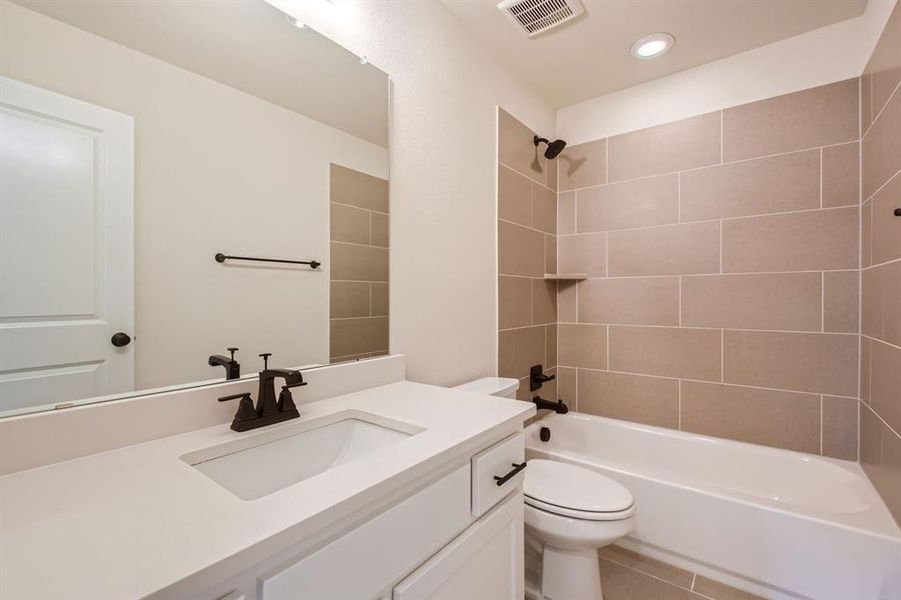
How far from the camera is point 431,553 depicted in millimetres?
789

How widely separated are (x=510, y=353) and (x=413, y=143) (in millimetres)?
1192

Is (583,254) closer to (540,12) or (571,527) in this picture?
(540,12)

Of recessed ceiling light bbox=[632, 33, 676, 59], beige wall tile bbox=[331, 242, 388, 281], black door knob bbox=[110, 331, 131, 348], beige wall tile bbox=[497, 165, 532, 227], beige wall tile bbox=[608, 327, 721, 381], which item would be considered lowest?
beige wall tile bbox=[608, 327, 721, 381]

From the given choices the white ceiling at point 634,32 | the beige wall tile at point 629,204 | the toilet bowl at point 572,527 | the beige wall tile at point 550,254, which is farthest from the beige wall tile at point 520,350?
the white ceiling at point 634,32

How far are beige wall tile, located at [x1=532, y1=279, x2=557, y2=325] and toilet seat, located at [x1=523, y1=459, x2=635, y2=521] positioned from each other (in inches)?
37.1

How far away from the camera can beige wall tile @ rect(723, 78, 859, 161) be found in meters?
1.80

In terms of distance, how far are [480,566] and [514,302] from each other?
4.65 feet

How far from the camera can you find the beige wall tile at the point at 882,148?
132 cm

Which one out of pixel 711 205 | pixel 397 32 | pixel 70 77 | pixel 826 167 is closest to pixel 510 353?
pixel 711 205

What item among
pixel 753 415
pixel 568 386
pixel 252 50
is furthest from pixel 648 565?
pixel 252 50

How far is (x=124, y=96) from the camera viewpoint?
0.84m

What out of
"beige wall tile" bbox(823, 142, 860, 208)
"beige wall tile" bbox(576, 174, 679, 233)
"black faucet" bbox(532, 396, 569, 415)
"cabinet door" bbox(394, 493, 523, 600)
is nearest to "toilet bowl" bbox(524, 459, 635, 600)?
"cabinet door" bbox(394, 493, 523, 600)

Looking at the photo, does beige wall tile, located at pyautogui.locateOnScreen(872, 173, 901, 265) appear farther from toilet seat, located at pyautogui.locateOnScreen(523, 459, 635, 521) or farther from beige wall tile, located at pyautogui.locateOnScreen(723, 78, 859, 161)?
toilet seat, located at pyautogui.locateOnScreen(523, 459, 635, 521)

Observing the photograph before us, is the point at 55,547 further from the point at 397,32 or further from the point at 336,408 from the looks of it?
the point at 397,32
